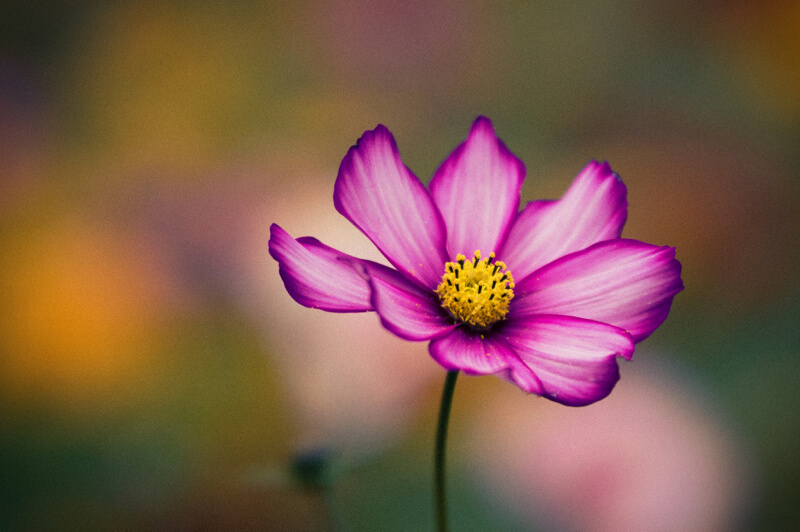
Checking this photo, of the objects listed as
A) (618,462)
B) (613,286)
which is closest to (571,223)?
(613,286)

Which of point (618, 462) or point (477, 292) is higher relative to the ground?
point (477, 292)

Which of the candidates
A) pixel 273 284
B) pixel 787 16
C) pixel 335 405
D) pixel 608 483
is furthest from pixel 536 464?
pixel 787 16

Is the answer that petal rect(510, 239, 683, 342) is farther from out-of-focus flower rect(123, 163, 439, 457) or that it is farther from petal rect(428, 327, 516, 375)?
out-of-focus flower rect(123, 163, 439, 457)

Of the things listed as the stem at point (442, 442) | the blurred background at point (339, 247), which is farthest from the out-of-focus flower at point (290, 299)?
the stem at point (442, 442)

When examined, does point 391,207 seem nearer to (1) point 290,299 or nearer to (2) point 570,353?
(2) point 570,353

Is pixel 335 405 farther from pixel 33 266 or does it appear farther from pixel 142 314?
pixel 33 266
